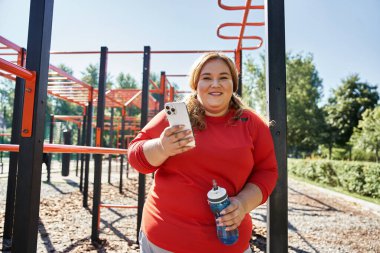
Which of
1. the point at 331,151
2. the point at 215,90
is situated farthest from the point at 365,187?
the point at 331,151

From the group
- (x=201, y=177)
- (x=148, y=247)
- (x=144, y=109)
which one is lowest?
(x=148, y=247)

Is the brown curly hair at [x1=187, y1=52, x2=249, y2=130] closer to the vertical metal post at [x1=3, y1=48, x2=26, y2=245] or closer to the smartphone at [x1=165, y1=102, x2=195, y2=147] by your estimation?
the smartphone at [x1=165, y1=102, x2=195, y2=147]

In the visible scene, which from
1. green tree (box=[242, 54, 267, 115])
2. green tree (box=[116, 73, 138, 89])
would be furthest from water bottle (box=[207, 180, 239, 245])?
green tree (box=[116, 73, 138, 89])

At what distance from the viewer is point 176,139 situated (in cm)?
121

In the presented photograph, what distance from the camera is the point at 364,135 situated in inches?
1011

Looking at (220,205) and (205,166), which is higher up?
(205,166)

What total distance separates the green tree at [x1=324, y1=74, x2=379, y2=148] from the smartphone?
3822 centimetres

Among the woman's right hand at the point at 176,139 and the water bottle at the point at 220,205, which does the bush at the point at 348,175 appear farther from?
the woman's right hand at the point at 176,139

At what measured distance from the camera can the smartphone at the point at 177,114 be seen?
1.22m

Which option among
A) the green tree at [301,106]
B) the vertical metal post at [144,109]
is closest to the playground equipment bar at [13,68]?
the vertical metal post at [144,109]

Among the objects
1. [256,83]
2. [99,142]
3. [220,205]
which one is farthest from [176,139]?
[256,83]

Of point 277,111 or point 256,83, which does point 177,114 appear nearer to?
point 277,111

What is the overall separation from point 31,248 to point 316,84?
149ft

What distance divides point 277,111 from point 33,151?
1197 mm
